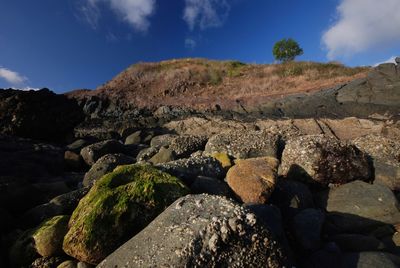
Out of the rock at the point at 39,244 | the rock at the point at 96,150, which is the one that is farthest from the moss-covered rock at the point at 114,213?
the rock at the point at 96,150

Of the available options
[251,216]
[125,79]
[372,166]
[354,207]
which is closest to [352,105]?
[372,166]

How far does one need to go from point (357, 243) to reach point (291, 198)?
148 cm

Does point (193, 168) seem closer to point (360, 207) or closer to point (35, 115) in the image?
point (360, 207)

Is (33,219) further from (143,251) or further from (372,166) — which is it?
(372,166)

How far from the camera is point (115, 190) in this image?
5168 mm

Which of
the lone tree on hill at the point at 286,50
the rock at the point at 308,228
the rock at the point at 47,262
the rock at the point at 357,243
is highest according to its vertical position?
the lone tree on hill at the point at 286,50

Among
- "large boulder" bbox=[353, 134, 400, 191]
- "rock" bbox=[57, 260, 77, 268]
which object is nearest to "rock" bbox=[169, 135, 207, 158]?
"large boulder" bbox=[353, 134, 400, 191]

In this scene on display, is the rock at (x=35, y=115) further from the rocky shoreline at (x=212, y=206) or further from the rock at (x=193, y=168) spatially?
the rock at (x=193, y=168)

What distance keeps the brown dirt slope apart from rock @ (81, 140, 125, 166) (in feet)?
40.6

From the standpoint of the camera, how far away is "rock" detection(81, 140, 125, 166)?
12.6 m

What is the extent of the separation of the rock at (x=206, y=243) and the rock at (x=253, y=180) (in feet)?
6.38

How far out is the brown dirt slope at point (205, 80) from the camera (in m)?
30.0

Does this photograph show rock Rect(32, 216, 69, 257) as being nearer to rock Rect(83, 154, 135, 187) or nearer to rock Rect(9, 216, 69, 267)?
rock Rect(9, 216, 69, 267)

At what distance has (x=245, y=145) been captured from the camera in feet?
30.6
